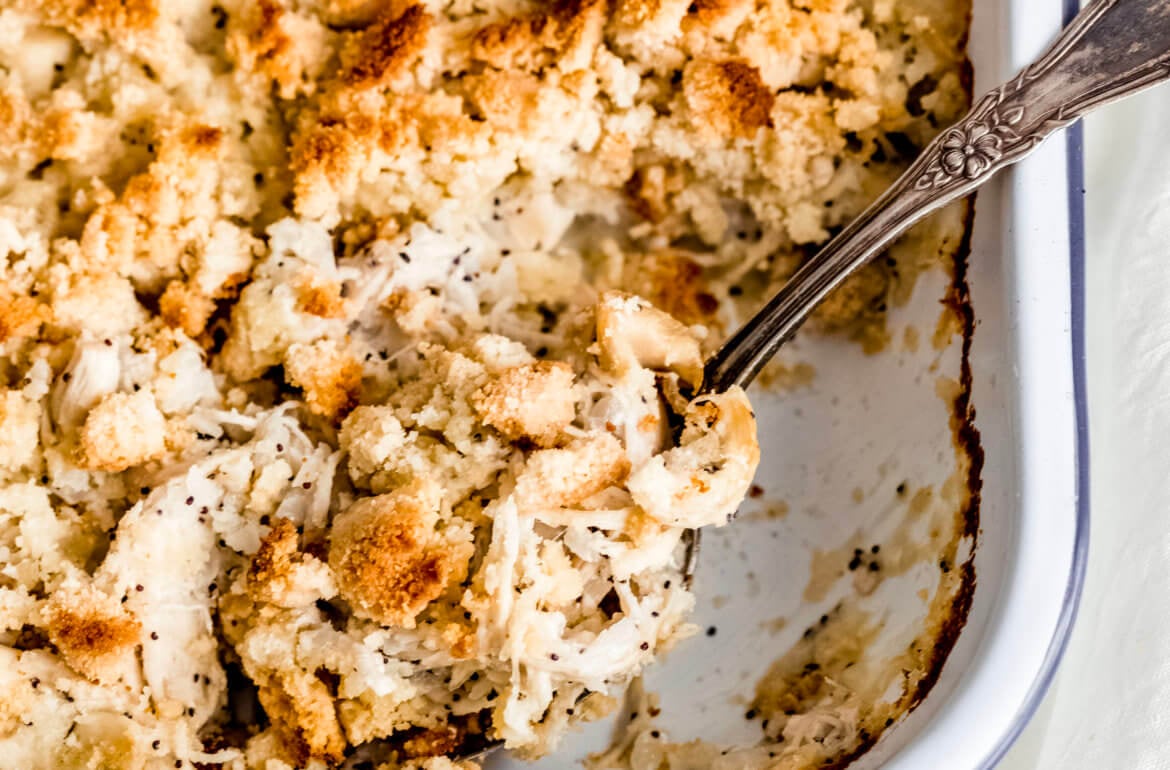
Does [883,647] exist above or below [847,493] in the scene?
below

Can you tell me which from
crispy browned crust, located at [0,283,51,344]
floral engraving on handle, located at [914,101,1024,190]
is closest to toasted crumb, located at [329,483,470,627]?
crispy browned crust, located at [0,283,51,344]

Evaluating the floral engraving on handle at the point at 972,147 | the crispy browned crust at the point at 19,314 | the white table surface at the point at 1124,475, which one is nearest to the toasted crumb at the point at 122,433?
the crispy browned crust at the point at 19,314

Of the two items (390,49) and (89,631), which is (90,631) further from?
(390,49)

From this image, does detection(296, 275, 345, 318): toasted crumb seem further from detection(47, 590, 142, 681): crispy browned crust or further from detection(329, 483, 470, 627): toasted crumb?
detection(47, 590, 142, 681): crispy browned crust

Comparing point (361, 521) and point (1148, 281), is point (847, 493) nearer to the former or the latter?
point (1148, 281)

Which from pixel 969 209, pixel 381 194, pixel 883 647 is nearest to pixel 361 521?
pixel 381 194

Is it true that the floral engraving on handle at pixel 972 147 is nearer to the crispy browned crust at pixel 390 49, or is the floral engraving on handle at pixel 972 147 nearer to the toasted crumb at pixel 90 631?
the crispy browned crust at pixel 390 49
